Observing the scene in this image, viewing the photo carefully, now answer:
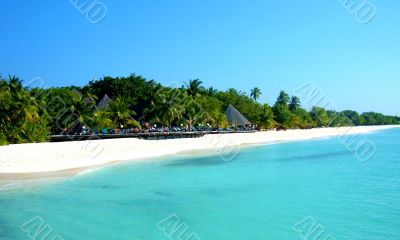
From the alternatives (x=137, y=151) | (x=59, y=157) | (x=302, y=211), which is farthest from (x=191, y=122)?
(x=302, y=211)

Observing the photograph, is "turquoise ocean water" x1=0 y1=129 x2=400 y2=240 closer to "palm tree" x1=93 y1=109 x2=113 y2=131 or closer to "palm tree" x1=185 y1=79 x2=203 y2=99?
"palm tree" x1=93 y1=109 x2=113 y2=131

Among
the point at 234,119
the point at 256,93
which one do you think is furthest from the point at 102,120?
the point at 256,93

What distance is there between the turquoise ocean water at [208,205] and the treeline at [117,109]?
28.8ft

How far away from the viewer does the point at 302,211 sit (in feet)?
42.8

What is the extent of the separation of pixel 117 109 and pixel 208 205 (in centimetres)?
2984

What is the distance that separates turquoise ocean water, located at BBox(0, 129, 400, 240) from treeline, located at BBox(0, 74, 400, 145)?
8.77 m

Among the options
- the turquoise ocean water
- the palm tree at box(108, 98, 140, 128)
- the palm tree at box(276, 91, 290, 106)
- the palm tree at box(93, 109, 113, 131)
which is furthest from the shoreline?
the palm tree at box(276, 91, 290, 106)

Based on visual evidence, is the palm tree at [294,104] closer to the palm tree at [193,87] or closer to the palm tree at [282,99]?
the palm tree at [282,99]

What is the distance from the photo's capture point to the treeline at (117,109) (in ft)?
88.9

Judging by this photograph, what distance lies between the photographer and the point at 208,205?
45.8 feet

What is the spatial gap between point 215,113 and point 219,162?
26.3 metres

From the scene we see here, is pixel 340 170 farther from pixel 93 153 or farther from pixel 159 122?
pixel 159 122

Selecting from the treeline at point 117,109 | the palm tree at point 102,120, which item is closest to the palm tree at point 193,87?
the treeline at point 117,109

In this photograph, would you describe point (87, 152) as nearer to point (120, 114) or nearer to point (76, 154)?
point (76, 154)
